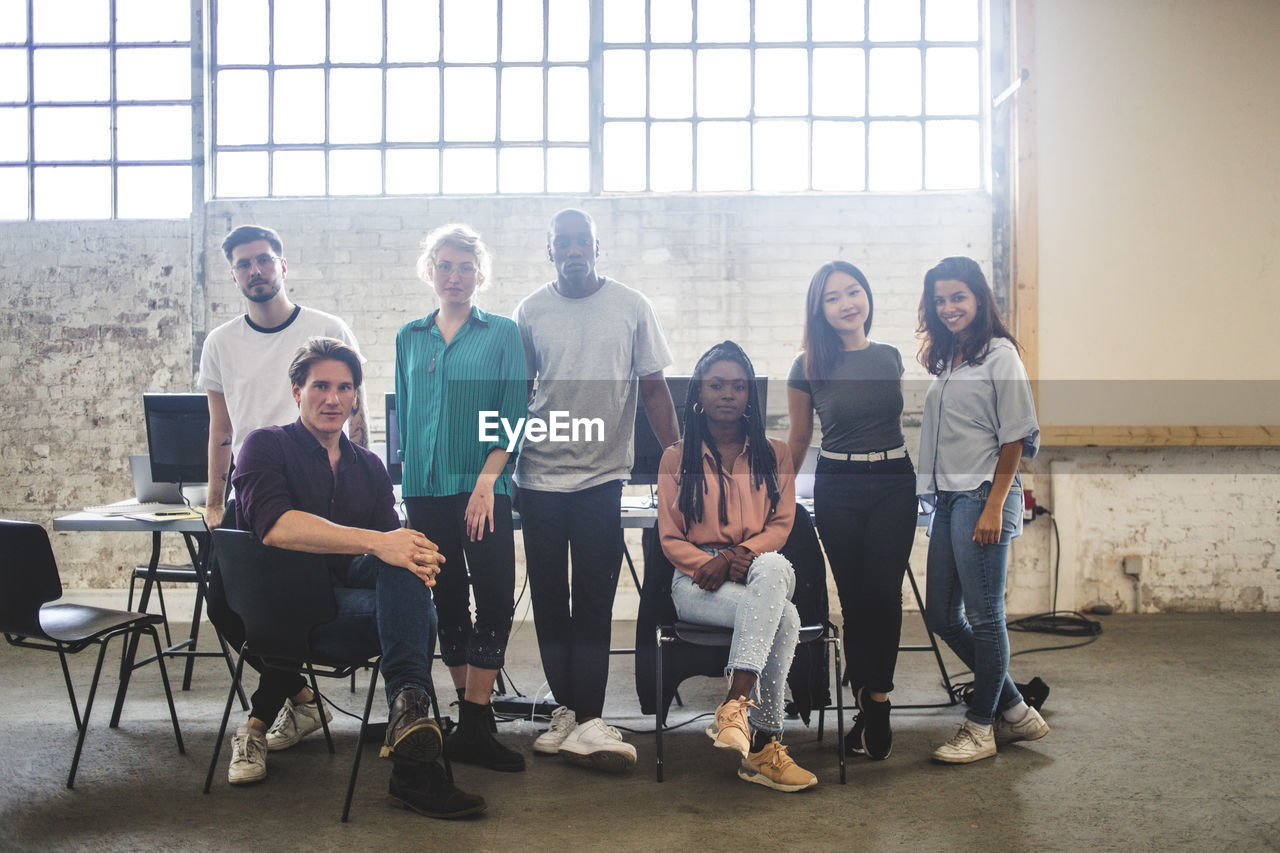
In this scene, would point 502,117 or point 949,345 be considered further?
point 502,117

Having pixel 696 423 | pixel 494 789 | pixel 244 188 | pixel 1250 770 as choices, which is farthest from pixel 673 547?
pixel 244 188

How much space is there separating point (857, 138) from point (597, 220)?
5.03ft

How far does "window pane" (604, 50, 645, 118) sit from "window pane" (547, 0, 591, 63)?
178 millimetres

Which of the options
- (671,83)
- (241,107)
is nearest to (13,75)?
(241,107)

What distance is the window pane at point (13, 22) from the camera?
5.27 meters

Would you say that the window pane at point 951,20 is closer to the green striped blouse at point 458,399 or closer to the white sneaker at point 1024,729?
the green striped blouse at point 458,399

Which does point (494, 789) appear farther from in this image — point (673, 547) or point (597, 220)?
point (597, 220)

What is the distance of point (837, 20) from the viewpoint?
5273 mm

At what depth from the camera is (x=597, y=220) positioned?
509cm

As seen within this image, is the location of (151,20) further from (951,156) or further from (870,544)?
(870,544)

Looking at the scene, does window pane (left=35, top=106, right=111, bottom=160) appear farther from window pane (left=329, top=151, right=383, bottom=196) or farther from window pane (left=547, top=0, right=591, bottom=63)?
window pane (left=547, top=0, right=591, bottom=63)

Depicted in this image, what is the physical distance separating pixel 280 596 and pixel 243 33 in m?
4.14

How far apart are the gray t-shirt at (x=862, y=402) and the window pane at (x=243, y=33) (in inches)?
162

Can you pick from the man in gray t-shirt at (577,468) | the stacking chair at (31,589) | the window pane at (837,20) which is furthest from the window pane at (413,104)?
the stacking chair at (31,589)
